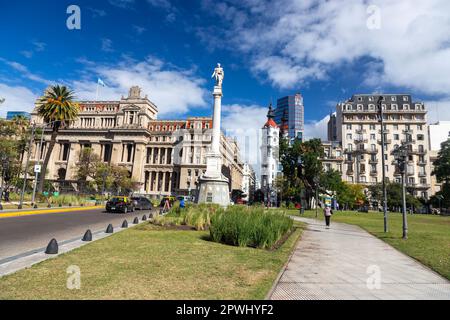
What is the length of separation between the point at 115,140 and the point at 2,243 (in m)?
74.4

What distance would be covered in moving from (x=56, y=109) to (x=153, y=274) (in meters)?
40.4

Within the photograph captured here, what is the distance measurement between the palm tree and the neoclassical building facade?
124ft

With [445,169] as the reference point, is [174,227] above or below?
below

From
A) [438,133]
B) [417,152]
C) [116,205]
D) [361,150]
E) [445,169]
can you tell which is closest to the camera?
[116,205]

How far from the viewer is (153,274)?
6023 mm

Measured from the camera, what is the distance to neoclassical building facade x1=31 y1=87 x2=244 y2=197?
257ft

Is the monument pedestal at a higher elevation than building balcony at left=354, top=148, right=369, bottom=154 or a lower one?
lower

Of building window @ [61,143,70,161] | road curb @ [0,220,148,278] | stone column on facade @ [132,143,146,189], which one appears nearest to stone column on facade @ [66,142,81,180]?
building window @ [61,143,70,161]

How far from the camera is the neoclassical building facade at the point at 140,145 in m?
78.4

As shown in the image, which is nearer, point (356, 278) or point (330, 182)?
point (356, 278)

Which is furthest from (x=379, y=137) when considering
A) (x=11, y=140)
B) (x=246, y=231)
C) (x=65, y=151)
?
(x=65, y=151)

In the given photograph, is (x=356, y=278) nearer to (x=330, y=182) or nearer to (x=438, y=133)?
(x=330, y=182)

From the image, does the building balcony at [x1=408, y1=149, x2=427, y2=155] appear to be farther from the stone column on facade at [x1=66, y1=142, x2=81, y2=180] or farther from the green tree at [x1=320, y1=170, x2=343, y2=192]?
the stone column on facade at [x1=66, y1=142, x2=81, y2=180]
